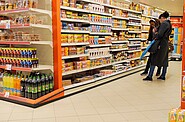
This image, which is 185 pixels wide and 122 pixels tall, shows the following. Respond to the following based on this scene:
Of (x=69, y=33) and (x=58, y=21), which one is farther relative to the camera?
(x=69, y=33)

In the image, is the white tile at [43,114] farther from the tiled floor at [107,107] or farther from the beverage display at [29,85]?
the beverage display at [29,85]

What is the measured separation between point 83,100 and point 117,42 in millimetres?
3185

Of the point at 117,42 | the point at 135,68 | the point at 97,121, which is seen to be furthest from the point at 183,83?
the point at 135,68

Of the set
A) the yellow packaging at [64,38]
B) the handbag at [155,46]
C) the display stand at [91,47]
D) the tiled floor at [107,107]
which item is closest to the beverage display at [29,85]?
the display stand at [91,47]

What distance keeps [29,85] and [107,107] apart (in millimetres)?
1437

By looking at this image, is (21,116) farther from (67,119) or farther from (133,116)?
(133,116)

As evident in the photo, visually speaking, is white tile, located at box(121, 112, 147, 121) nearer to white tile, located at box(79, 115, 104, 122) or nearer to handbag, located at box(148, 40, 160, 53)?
white tile, located at box(79, 115, 104, 122)

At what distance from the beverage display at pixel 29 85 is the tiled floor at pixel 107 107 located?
279mm

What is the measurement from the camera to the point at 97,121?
308 cm

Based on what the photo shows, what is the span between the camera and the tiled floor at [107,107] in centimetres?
320

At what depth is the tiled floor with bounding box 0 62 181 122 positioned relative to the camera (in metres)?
3.20

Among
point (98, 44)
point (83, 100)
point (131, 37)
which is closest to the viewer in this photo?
point (83, 100)

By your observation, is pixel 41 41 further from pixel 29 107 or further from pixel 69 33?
pixel 29 107

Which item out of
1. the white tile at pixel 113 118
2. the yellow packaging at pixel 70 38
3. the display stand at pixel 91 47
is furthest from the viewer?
the yellow packaging at pixel 70 38
